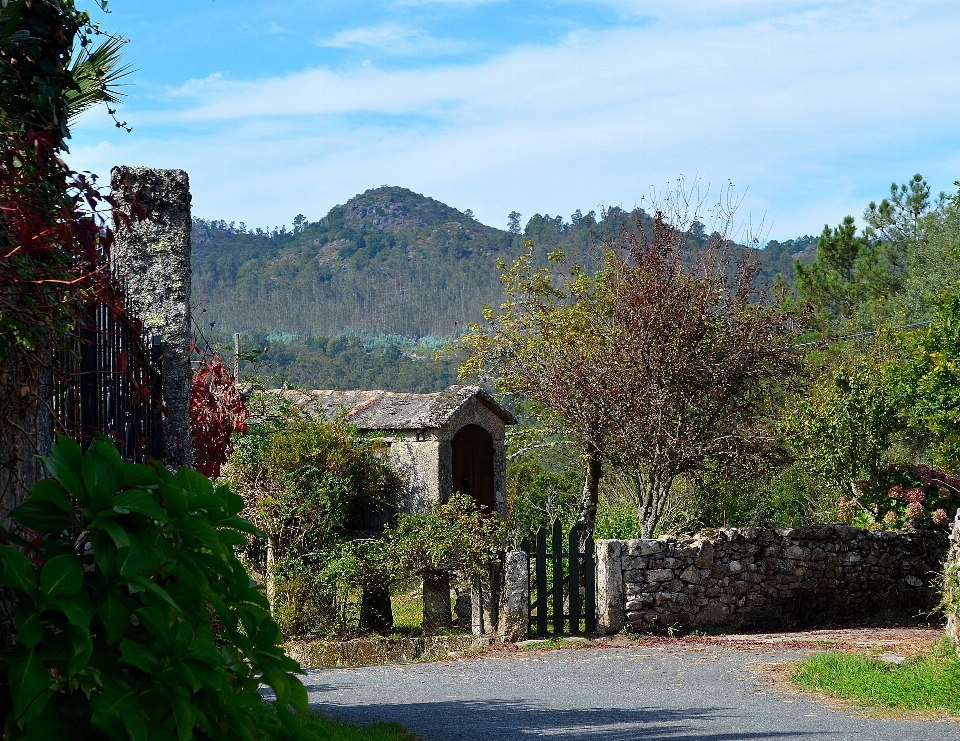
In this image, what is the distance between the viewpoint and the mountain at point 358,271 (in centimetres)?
10006

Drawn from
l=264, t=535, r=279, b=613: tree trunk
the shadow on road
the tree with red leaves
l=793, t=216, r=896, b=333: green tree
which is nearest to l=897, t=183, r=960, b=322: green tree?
l=793, t=216, r=896, b=333: green tree

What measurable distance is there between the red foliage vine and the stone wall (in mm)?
6879

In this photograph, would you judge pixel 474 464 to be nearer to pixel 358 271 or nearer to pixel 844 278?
pixel 844 278

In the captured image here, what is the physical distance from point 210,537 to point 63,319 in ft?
3.29

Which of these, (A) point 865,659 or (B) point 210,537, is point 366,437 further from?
(B) point 210,537

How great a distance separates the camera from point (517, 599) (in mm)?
12672

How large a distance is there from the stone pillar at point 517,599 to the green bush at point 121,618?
10.1 meters

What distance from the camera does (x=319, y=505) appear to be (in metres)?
14.9

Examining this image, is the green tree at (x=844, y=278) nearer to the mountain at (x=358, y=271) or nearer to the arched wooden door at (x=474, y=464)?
the arched wooden door at (x=474, y=464)

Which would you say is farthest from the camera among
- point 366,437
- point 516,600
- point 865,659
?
point 366,437

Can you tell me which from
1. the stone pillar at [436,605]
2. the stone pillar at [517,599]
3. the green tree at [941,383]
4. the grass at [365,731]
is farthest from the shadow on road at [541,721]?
the green tree at [941,383]

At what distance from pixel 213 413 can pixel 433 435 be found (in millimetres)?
10220

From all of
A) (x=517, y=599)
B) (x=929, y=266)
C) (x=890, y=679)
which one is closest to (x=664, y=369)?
(x=517, y=599)

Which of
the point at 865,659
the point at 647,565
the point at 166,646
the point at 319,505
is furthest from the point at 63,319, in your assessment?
the point at 319,505
